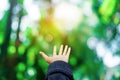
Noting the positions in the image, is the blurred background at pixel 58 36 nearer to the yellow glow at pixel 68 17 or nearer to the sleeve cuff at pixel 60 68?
the yellow glow at pixel 68 17

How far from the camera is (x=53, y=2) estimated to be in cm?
204

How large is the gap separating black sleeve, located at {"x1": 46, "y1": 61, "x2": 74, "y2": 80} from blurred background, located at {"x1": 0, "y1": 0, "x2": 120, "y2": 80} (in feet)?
4.08

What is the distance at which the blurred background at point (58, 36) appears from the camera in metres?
2.01

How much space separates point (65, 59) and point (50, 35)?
3.94 feet

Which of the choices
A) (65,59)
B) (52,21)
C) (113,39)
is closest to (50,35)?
(52,21)

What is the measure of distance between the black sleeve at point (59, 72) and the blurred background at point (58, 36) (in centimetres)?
124

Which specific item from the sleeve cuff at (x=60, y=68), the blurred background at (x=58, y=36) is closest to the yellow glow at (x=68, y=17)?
the blurred background at (x=58, y=36)

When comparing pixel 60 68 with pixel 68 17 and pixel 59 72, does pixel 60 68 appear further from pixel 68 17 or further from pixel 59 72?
pixel 68 17

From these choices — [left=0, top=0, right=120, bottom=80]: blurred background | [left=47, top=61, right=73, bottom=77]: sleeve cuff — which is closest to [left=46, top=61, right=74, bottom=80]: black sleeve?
[left=47, top=61, right=73, bottom=77]: sleeve cuff

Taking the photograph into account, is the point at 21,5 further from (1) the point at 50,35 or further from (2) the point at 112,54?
(2) the point at 112,54

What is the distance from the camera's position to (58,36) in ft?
6.62

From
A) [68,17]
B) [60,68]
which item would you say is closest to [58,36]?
[68,17]

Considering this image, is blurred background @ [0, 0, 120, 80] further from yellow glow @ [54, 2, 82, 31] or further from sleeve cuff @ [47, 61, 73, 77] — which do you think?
sleeve cuff @ [47, 61, 73, 77]

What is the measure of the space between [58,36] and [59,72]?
Answer: 1.30 m
